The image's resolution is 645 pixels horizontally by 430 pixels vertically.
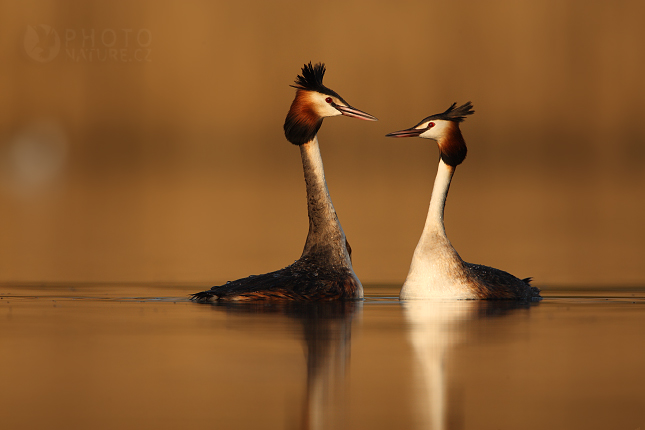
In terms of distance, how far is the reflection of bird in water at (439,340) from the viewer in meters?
7.18

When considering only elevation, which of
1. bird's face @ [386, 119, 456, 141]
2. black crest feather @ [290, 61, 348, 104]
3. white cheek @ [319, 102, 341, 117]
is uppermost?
black crest feather @ [290, 61, 348, 104]

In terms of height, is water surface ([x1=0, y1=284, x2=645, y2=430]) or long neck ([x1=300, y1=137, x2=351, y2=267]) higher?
long neck ([x1=300, y1=137, x2=351, y2=267])

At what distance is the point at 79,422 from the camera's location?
6875 mm

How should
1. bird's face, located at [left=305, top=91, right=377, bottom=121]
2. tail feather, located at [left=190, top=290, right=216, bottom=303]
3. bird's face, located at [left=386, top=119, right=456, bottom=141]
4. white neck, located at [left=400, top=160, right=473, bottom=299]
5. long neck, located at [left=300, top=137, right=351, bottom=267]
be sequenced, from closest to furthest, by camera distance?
tail feather, located at [left=190, top=290, right=216, bottom=303] → white neck, located at [left=400, top=160, right=473, bottom=299] → long neck, located at [left=300, top=137, right=351, bottom=267] → bird's face, located at [left=305, top=91, right=377, bottom=121] → bird's face, located at [left=386, top=119, right=456, bottom=141]

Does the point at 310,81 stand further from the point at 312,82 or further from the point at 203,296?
the point at 203,296

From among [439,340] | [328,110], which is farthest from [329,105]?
[439,340]

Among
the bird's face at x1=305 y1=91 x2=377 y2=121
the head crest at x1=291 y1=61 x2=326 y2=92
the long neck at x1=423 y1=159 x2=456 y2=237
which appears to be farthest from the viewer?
the long neck at x1=423 y1=159 x2=456 y2=237

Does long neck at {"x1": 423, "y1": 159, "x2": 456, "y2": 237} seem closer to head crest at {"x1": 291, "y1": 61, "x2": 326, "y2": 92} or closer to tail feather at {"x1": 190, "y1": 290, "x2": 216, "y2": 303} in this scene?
head crest at {"x1": 291, "y1": 61, "x2": 326, "y2": 92}

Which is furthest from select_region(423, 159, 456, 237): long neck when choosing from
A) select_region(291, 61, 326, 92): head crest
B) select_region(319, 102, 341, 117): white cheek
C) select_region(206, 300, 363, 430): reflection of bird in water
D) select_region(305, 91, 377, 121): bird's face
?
select_region(291, 61, 326, 92): head crest

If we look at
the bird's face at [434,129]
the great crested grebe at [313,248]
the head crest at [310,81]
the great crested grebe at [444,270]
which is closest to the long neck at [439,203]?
the great crested grebe at [444,270]

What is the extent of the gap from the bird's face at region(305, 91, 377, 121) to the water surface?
1.99 m

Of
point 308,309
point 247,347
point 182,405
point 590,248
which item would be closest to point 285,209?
point 590,248

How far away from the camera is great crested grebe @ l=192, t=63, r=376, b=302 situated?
40.5ft

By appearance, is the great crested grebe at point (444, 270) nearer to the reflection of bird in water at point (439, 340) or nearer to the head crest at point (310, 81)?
the reflection of bird in water at point (439, 340)
